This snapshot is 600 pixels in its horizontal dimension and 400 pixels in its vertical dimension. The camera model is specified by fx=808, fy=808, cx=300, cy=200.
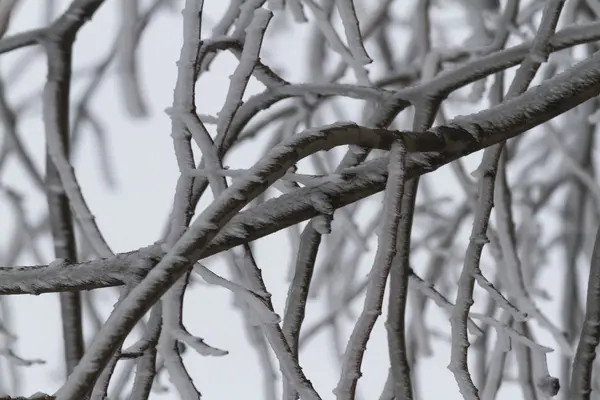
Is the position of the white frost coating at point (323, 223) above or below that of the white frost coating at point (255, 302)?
above

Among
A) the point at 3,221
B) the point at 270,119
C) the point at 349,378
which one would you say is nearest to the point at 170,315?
the point at 349,378

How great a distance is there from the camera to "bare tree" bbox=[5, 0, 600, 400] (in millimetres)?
264

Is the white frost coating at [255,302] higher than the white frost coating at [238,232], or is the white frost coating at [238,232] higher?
the white frost coating at [238,232]

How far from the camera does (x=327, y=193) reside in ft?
0.96

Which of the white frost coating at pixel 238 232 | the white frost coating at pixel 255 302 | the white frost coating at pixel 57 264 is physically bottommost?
the white frost coating at pixel 255 302

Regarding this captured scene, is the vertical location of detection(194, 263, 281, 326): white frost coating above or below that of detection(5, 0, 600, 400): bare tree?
below

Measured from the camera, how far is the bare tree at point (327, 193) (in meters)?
0.26

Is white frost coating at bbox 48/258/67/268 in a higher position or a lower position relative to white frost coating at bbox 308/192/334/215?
lower

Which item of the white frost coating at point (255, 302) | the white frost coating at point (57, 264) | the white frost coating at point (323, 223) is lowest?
the white frost coating at point (255, 302)

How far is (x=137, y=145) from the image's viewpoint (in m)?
0.98

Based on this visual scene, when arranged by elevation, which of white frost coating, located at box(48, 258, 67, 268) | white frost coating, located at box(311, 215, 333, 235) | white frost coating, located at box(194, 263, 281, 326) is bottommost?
white frost coating, located at box(194, 263, 281, 326)

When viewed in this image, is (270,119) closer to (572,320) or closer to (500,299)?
(572,320)

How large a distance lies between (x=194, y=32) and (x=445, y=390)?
0.80 metres

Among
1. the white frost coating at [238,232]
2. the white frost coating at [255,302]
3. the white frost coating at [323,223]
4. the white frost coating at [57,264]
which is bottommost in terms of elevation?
the white frost coating at [255,302]
